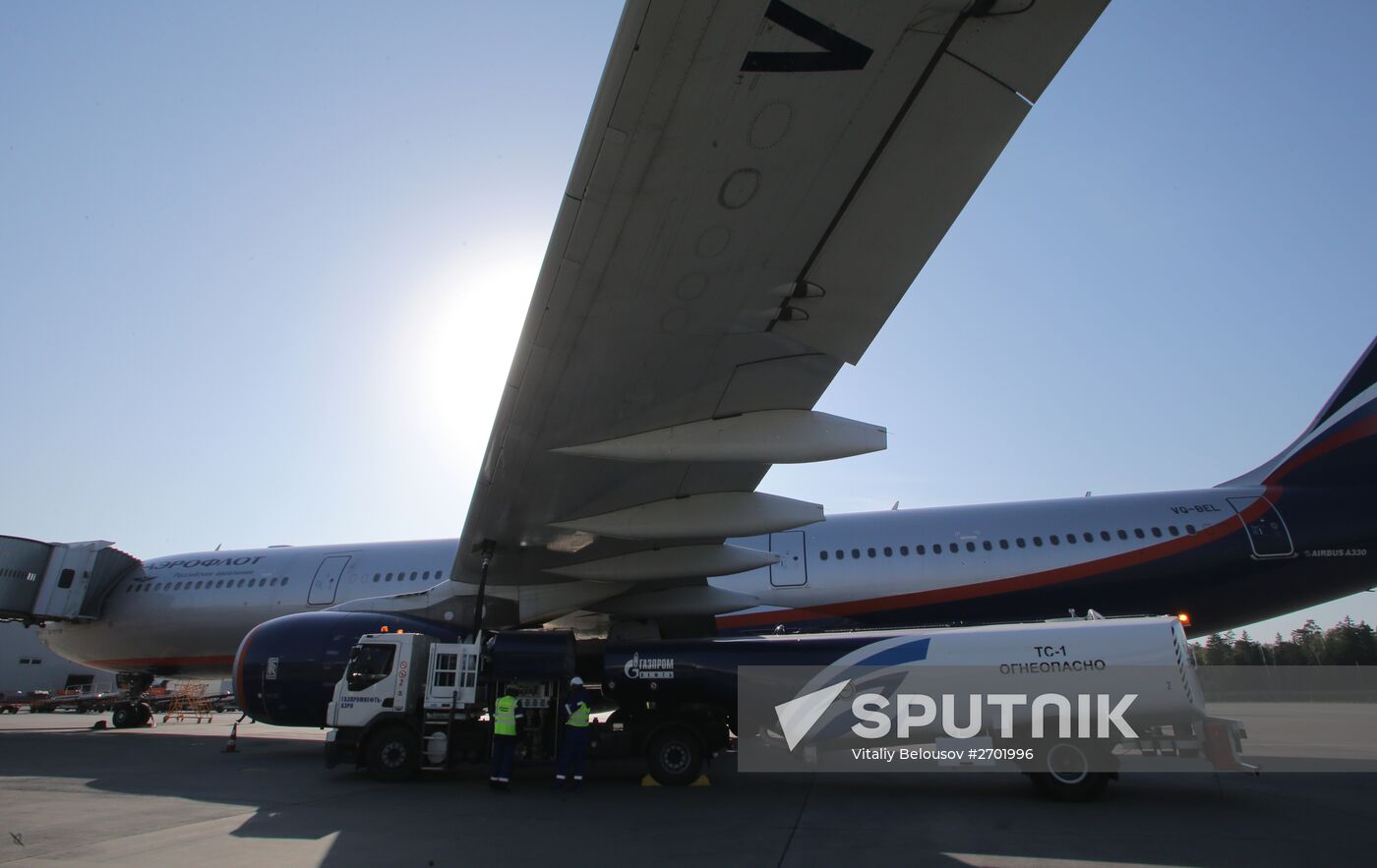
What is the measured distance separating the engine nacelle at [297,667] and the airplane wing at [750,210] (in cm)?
473

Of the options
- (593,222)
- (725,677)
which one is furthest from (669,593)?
(593,222)

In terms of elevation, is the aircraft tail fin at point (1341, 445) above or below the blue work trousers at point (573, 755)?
above

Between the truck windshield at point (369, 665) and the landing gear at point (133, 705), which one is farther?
the landing gear at point (133, 705)

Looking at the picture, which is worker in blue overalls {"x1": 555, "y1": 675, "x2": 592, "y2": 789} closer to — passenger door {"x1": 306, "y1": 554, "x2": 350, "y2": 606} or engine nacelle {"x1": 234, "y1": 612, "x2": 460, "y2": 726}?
engine nacelle {"x1": 234, "y1": 612, "x2": 460, "y2": 726}

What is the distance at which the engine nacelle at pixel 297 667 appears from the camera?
9531mm

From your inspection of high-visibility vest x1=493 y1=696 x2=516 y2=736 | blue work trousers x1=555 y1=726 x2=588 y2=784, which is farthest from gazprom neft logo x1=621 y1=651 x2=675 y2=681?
high-visibility vest x1=493 y1=696 x2=516 y2=736

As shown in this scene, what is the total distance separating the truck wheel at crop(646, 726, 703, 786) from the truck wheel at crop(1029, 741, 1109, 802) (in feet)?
11.4

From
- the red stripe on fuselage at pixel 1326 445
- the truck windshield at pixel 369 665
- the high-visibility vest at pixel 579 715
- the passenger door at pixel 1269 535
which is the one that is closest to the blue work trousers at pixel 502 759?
the high-visibility vest at pixel 579 715

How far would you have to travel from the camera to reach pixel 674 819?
20.7ft

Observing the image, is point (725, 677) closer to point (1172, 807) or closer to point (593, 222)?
point (1172, 807)

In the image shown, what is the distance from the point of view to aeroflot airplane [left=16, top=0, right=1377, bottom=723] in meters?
2.88

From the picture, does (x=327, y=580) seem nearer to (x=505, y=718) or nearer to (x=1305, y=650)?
(x=505, y=718)

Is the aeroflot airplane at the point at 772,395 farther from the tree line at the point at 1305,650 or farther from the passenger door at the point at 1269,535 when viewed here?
the tree line at the point at 1305,650

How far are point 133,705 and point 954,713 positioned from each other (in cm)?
1795
